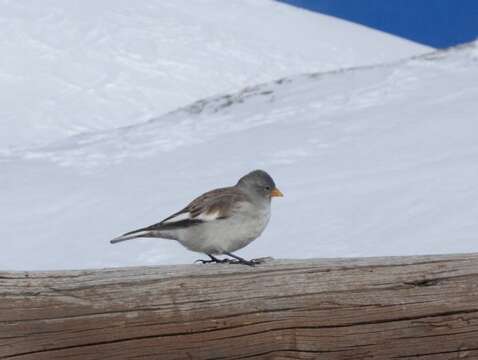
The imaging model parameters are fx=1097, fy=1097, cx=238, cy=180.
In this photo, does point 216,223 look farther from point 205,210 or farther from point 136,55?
point 136,55

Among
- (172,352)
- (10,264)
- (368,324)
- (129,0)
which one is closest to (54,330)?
(172,352)

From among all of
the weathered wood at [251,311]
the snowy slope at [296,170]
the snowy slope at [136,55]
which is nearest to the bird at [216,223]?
the weathered wood at [251,311]

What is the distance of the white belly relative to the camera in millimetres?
3553

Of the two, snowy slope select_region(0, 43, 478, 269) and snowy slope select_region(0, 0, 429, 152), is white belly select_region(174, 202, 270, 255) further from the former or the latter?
snowy slope select_region(0, 0, 429, 152)

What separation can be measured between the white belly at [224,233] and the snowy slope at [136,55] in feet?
34.8

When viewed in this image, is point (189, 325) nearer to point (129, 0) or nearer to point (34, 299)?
point (34, 299)

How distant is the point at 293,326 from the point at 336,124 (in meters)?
7.88

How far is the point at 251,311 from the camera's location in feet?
8.42

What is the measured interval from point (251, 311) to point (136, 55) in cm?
1578

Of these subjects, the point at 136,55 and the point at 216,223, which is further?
the point at 136,55

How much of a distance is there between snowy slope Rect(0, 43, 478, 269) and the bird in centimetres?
294

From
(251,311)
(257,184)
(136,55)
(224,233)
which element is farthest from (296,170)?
(136,55)

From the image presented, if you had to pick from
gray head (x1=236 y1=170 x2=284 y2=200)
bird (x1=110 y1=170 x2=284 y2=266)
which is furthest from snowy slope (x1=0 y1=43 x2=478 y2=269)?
bird (x1=110 y1=170 x2=284 y2=266)

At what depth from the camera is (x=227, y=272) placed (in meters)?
2.63
